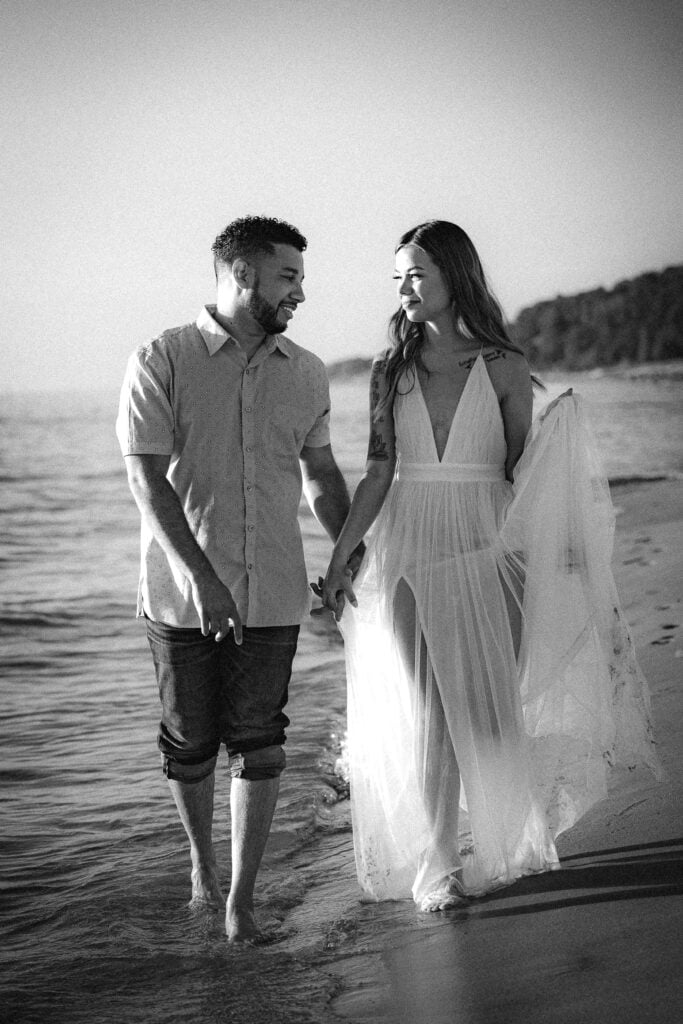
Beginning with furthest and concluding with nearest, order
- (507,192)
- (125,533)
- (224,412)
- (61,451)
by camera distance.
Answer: (61,451), (125,533), (507,192), (224,412)

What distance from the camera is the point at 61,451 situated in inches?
546

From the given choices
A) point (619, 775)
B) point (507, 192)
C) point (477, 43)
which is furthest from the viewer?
point (507, 192)

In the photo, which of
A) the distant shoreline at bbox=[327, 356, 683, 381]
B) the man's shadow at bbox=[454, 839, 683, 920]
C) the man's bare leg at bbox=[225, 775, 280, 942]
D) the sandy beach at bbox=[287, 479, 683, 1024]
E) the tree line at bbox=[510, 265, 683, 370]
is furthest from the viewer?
the tree line at bbox=[510, 265, 683, 370]

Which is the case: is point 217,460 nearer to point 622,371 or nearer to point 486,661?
point 486,661

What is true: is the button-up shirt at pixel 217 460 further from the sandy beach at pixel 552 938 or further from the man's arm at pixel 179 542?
the sandy beach at pixel 552 938

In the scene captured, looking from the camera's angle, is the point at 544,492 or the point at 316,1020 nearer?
the point at 316,1020

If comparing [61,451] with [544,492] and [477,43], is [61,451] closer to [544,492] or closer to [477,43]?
[477,43]

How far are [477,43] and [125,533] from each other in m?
5.61

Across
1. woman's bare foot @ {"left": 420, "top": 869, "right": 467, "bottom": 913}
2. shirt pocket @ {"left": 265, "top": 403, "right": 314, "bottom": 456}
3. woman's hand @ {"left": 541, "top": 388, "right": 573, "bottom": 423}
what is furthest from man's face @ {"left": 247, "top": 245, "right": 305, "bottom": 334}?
woman's bare foot @ {"left": 420, "top": 869, "right": 467, "bottom": 913}

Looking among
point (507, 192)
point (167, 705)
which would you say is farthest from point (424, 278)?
point (507, 192)

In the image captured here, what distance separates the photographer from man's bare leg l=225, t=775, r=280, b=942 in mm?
2484

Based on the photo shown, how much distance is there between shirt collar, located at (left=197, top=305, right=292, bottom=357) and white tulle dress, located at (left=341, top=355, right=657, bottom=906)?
33 centimetres

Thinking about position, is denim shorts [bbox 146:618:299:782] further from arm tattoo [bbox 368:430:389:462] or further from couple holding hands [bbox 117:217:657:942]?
arm tattoo [bbox 368:430:389:462]

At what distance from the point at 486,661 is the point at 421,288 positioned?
0.93 metres
